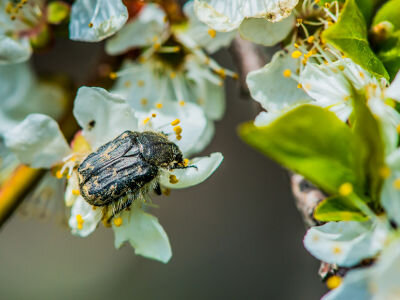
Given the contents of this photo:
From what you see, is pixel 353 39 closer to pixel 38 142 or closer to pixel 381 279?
pixel 381 279

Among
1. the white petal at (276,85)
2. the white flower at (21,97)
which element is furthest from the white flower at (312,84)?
the white flower at (21,97)

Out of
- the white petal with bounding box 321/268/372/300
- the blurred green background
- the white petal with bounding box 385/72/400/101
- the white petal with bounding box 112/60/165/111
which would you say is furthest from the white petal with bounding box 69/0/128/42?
the blurred green background

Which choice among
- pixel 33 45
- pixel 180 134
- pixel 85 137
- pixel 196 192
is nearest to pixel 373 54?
pixel 180 134

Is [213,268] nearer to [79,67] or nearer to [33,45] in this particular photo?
[79,67]

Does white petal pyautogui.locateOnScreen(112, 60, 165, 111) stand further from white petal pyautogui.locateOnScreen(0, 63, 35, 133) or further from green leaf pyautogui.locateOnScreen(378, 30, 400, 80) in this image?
green leaf pyautogui.locateOnScreen(378, 30, 400, 80)

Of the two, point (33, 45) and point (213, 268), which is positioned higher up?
Result: point (33, 45)

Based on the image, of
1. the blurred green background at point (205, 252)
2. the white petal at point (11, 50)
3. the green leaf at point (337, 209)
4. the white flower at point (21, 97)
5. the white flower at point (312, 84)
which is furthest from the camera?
the blurred green background at point (205, 252)

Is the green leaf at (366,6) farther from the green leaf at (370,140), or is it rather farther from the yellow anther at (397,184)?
the yellow anther at (397,184)
